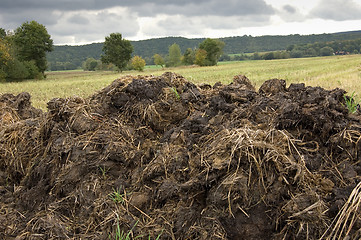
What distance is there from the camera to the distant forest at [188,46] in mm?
100625

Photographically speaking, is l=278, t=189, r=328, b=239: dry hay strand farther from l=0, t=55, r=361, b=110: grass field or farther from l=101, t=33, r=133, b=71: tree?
l=101, t=33, r=133, b=71: tree

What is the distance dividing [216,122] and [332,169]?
1285 mm

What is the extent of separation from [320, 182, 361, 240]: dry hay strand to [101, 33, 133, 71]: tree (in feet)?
174

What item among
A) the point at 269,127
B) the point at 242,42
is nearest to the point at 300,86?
the point at 269,127

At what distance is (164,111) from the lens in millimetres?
3705

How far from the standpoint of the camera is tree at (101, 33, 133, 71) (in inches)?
2078

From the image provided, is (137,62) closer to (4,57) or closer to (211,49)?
(211,49)

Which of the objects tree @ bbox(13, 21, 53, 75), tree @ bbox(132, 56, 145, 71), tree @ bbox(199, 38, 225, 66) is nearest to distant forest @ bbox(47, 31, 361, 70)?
tree @ bbox(199, 38, 225, 66)

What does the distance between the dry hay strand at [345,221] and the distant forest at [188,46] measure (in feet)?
314

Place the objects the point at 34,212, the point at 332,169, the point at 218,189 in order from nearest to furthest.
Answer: the point at 218,189 → the point at 332,169 → the point at 34,212

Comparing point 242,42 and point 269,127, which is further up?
point 242,42

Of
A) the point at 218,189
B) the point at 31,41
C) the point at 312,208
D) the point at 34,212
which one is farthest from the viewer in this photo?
the point at 31,41

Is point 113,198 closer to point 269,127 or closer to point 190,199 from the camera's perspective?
point 190,199

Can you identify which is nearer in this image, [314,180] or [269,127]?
[314,180]
